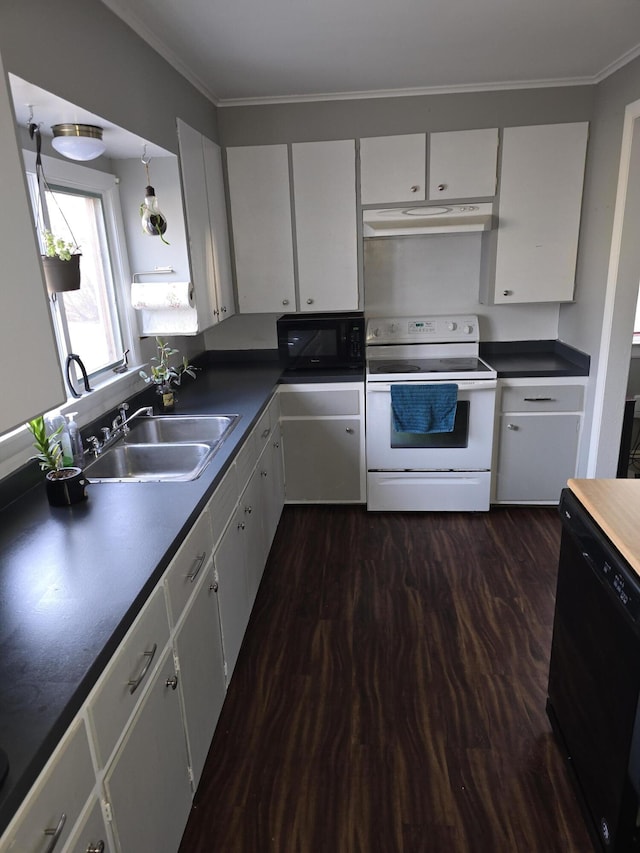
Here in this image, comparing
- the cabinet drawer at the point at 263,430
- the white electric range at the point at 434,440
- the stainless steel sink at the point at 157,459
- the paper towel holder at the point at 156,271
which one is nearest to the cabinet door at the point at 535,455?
the white electric range at the point at 434,440

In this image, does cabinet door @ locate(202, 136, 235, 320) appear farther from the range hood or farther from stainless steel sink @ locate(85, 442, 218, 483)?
stainless steel sink @ locate(85, 442, 218, 483)

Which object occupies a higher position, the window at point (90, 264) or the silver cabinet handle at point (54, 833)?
the window at point (90, 264)

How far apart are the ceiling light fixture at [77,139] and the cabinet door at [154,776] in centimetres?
161

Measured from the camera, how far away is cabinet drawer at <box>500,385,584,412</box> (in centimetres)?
324

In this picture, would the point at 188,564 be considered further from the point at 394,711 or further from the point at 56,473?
the point at 394,711

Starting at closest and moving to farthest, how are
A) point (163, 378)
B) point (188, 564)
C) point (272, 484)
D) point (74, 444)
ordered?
1. point (188, 564)
2. point (74, 444)
3. point (163, 378)
4. point (272, 484)

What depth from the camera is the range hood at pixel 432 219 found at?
315 centimetres

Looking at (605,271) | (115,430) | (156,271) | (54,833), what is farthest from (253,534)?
(605,271)

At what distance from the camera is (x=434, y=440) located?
130 inches

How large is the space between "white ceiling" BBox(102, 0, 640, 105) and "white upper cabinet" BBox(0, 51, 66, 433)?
1087mm

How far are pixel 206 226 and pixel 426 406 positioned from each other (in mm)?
1517

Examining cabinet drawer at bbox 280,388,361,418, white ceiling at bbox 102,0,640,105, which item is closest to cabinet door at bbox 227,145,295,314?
white ceiling at bbox 102,0,640,105

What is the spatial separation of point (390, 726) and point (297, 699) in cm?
35

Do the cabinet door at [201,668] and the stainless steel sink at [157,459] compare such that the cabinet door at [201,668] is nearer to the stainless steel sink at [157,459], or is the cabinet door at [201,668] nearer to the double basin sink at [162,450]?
the double basin sink at [162,450]
